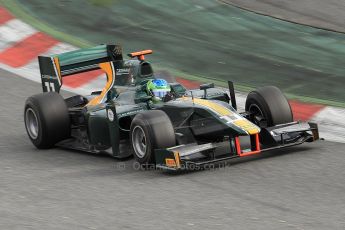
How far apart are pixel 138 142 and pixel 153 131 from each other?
43 centimetres

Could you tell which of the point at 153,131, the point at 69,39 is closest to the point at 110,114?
the point at 153,131

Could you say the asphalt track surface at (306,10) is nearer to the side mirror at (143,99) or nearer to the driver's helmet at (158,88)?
the driver's helmet at (158,88)

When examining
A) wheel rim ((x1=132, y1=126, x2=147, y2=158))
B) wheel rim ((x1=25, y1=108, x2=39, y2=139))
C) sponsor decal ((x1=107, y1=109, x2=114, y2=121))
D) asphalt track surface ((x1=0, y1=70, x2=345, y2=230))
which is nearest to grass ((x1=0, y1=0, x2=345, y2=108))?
asphalt track surface ((x1=0, y1=70, x2=345, y2=230))

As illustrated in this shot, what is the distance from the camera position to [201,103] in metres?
9.35

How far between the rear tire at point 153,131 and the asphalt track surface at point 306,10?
727cm

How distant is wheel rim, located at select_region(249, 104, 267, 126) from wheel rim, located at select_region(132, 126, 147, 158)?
1.56 meters

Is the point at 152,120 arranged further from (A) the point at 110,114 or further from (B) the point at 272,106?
(B) the point at 272,106

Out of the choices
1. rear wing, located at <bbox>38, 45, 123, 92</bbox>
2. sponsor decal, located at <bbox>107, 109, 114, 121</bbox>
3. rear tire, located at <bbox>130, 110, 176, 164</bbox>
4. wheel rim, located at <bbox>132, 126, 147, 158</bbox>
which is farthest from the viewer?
rear wing, located at <bbox>38, 45, 123, 92</bbox>

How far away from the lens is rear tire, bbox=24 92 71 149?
10.1 meters

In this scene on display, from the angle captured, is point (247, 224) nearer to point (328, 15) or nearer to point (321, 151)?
point (321, 151)

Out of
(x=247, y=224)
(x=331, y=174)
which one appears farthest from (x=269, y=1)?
(x=247, y=224)

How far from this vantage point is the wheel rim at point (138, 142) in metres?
9.02

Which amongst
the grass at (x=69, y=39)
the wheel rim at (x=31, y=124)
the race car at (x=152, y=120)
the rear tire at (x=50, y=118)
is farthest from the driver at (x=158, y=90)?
the grass at (x=69, y=39)

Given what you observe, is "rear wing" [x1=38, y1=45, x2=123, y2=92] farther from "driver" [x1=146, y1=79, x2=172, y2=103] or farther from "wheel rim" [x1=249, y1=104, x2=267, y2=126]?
"wheel rim" [x1=249, y1=104, x2=267, y2=126]
